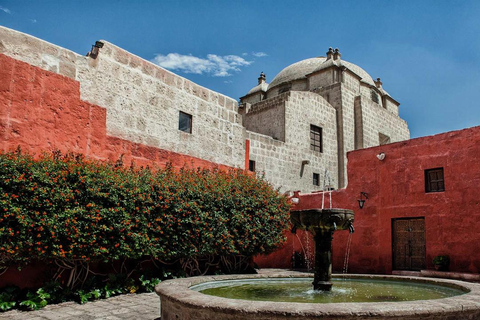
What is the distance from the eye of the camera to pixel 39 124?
7.33m

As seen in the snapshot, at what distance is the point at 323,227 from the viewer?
18.3ft

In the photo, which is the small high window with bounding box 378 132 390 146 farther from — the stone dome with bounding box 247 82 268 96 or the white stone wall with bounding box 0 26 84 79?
the white stone wall with bounding box 0 26 84 79

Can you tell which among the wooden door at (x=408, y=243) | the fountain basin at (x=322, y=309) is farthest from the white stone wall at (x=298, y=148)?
the fountain basin at (x=322, y=309)

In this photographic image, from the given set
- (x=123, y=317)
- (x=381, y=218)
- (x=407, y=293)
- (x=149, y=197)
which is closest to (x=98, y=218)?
(x=149, y=197)

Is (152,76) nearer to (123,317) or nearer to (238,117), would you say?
(238,117)

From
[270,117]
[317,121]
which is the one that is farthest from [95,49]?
[317,121]

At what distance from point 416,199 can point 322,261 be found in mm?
6359

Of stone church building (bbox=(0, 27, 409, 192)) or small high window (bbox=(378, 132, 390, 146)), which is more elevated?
small high window (bbox=(378, 132, 390, 146))

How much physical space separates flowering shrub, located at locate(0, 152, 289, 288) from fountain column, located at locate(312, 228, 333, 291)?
10.2 ft

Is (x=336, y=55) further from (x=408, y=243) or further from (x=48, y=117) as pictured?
(x=48, y=117)

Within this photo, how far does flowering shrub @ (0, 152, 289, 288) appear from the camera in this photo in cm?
610

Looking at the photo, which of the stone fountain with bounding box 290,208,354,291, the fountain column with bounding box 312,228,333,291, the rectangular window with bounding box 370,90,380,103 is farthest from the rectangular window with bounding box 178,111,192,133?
the rectangular window with bounding box 370,90,380,103

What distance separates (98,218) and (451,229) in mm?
8370

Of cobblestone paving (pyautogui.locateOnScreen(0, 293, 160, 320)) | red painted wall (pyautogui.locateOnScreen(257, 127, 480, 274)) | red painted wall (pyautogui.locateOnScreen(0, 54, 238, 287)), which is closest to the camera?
cobblestone paving (pyautogui.locateOnScreen(0, 293, 160, 320))
